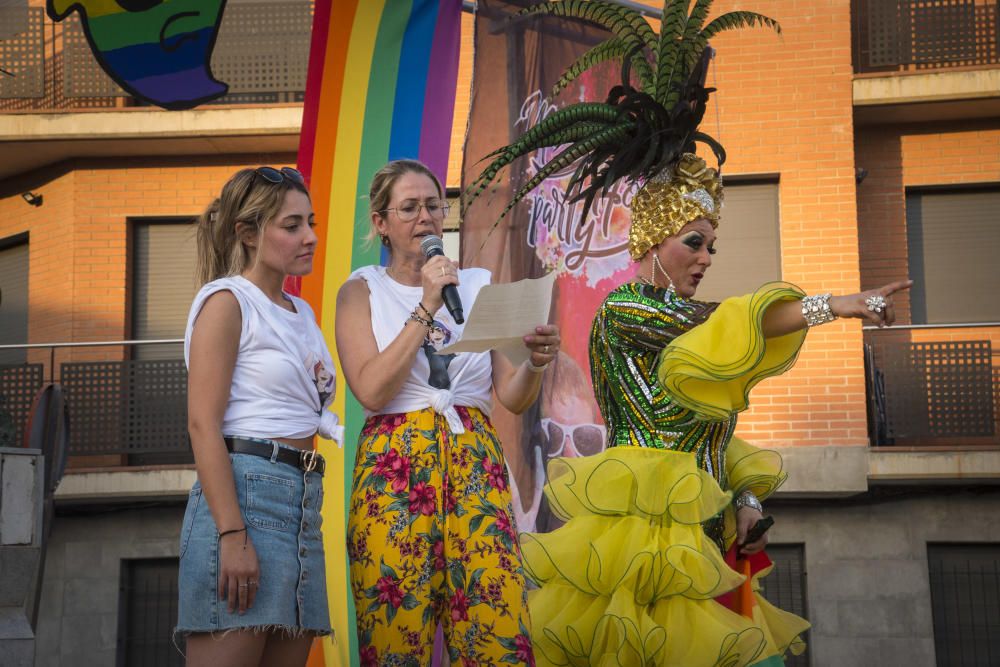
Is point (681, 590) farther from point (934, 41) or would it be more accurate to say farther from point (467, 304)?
point (934, 41)

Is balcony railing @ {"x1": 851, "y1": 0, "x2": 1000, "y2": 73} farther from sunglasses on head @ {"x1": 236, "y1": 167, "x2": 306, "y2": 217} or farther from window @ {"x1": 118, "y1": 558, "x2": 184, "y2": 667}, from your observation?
sunglasses on head @ {"x1": 236, "y1": 167, "x2": 306, "y2": 217}

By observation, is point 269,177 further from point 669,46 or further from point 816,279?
point 816,279

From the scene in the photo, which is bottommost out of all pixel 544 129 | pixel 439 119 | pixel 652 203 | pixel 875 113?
pixel 652 203

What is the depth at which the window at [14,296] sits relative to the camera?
53.5 ft

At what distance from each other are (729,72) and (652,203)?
10328mm

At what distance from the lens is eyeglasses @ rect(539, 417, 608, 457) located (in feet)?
18.8

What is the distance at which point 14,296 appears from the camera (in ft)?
54.1

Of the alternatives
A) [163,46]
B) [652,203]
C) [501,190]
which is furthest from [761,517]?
[163,46]

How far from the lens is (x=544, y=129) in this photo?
14.7 ft

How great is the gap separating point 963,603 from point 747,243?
4603mm

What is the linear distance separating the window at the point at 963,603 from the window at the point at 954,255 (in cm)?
269

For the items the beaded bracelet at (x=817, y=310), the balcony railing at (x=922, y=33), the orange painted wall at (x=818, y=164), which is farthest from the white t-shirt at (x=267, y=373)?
the balcony railing at (x=922, y=33)

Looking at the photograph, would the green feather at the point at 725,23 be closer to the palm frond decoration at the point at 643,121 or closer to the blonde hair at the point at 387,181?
the palm frond decoration at the point at 643,121

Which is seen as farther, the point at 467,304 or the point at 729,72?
the point at 729,72
